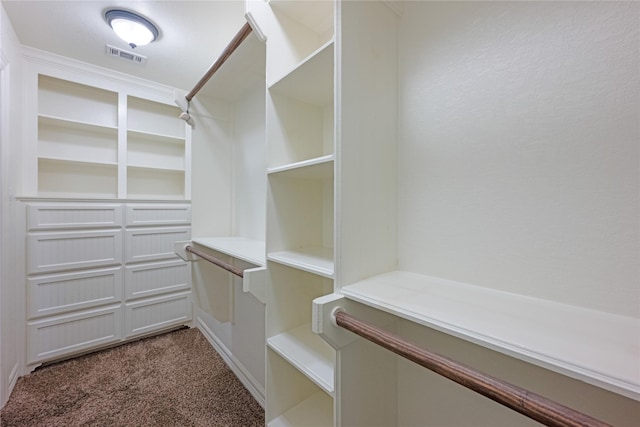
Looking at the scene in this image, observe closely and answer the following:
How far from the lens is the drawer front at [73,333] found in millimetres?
1983

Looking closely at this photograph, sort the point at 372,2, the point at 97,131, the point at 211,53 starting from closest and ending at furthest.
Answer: the point at 372,2 → the point at 211,53 → the point at 97,131

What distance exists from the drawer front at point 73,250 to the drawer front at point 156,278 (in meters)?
0.19

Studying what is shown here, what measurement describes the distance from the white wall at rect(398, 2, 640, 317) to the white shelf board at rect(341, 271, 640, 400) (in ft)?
0.20

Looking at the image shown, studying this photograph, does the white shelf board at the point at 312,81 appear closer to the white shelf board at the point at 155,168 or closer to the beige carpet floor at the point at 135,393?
the beige carpet floor at the point at 135,393

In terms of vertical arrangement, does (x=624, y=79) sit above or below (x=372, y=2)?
below

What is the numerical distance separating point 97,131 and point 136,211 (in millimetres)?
807

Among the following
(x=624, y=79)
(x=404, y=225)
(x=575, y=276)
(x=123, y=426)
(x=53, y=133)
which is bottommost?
(x=123, y=426)

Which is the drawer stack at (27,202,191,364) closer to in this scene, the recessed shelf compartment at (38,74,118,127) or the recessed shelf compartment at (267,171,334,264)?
the recessed shelf compartment at (38,74,118,127)

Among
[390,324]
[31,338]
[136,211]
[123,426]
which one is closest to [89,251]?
[136,211]

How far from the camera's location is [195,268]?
2.05 metres

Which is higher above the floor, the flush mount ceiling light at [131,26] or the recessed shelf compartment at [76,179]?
the flush mount ceiling light at [131,26]

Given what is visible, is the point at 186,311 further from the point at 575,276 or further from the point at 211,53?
the point at 575,276

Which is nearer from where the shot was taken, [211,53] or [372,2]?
[372,2]

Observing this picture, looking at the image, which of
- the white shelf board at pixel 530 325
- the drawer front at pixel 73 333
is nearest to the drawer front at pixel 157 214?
the drawer front at pixel 73 333
